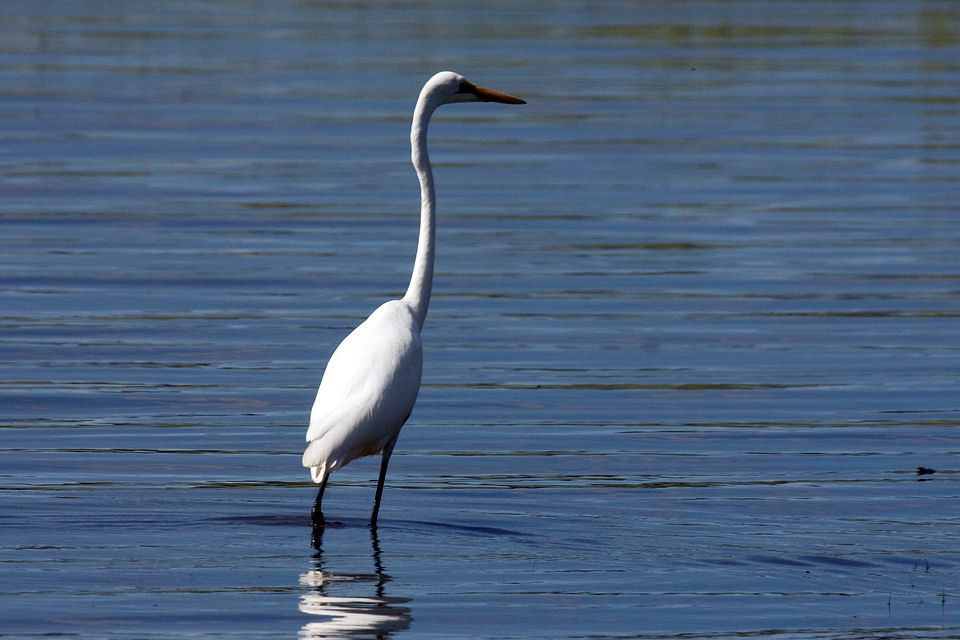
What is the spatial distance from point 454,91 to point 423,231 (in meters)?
0.95

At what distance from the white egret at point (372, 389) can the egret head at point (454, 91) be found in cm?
80

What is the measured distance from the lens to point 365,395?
382 inches

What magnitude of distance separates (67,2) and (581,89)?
2558 centimetres

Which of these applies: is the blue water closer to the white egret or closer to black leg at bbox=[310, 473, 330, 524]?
black leg at bbox=[310, 473, 330, 524]

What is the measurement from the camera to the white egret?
9516 mm

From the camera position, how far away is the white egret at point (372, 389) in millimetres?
9516

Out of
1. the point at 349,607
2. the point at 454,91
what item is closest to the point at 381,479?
the point at 349,607

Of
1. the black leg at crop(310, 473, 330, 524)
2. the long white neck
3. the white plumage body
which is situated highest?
the long white neck

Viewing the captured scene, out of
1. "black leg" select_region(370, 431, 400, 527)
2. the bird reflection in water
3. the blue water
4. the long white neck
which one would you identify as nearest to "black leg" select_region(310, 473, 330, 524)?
the blue water

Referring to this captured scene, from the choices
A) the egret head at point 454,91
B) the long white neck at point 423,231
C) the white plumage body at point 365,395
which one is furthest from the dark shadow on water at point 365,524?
the egret head at point 454,91

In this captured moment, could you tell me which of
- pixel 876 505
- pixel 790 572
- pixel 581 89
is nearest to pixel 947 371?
pixel 876 505

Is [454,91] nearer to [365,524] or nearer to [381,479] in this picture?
[381,479]

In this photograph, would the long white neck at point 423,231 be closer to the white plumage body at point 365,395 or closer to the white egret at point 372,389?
the white egret at point 372,389

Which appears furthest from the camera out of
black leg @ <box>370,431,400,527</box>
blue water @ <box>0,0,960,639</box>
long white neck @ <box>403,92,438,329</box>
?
long white neck @ <box>403,92,438,329</box>
